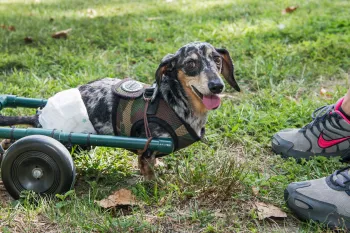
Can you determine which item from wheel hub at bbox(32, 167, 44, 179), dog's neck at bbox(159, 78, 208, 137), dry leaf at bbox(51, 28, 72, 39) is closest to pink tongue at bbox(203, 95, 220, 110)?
dog's neck at bbox(159, 78, 208, 137)

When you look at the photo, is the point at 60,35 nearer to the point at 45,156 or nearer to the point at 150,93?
the point at 150,93

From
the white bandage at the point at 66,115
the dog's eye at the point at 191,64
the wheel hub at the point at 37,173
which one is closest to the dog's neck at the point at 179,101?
the dog's eye at the point at 191,64

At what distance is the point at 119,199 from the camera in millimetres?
2670

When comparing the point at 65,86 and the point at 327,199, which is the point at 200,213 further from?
the point at 65,86

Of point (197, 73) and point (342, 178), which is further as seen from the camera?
point (197, 73)

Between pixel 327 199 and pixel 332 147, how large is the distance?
0.78m

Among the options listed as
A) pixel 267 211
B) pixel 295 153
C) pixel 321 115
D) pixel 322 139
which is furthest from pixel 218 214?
pixel 321 115

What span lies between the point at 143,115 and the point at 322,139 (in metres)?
1.19

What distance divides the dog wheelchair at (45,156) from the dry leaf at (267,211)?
57 cm

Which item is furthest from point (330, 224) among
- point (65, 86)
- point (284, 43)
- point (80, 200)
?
point (284, 43)

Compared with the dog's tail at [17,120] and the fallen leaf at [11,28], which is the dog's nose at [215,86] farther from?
the fallen leaf at [11,28]

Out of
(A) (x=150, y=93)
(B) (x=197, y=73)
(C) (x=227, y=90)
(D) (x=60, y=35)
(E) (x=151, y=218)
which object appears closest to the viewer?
(E) (x=151, y=218)

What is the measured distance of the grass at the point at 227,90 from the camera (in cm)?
252

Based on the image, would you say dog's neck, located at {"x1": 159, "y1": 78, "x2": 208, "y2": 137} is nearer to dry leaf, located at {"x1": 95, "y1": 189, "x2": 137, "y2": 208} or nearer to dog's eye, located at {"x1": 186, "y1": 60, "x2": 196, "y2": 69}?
dog's eye, located at {"x1": 186, "y1": 60, "x2": 196, "y2": 69}
